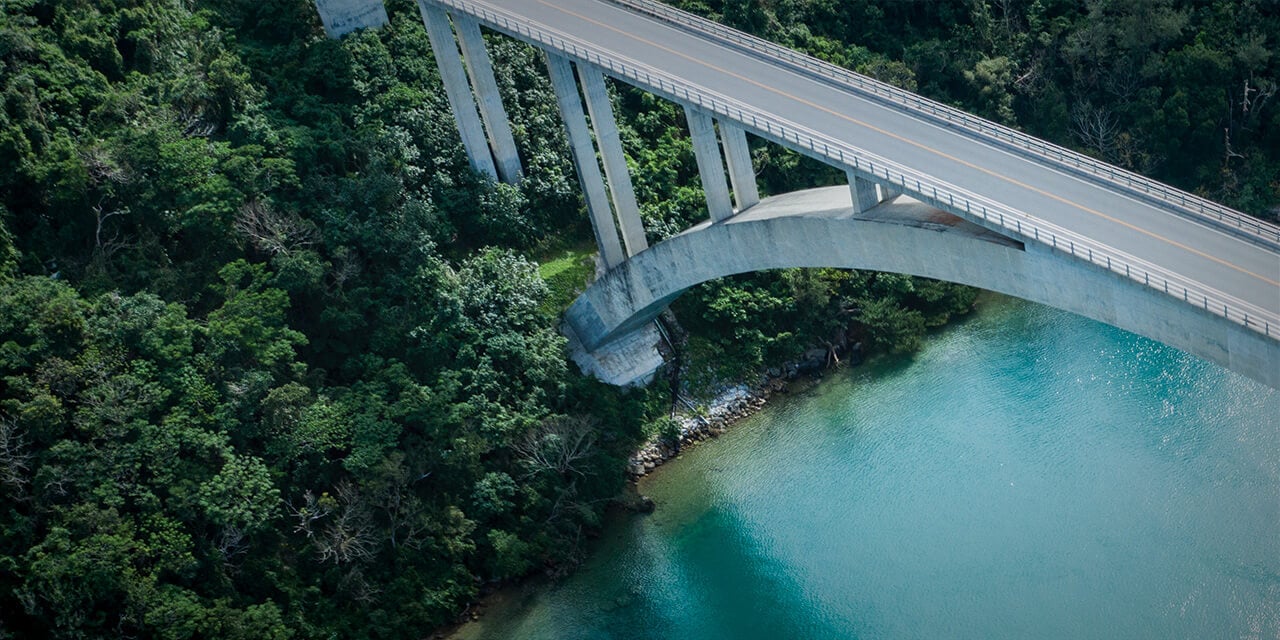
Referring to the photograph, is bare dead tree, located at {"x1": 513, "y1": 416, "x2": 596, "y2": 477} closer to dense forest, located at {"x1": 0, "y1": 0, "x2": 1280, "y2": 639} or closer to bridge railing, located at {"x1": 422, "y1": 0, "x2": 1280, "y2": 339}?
dense forest, located at {"x1": 0, "y1": 0, "x2": 1280, "y2": 639}

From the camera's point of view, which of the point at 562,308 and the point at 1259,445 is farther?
the point at 562,308

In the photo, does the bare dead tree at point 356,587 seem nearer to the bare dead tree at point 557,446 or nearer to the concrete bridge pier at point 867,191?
the bare dead tree at point 557,446

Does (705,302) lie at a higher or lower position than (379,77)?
lower

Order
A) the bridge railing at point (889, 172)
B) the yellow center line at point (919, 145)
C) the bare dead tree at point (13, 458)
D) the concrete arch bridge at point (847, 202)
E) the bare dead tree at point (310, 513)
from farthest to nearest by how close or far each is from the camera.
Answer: the bare dead tree at point (310, 513) < the bare dead tree at point (13, 458) < the yellow center line at point (919, 145) < the concrete arch bridge at point (847, 202) < the bridge railing at point (889, 172)

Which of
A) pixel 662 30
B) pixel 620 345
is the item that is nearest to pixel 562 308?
pixel 620 345

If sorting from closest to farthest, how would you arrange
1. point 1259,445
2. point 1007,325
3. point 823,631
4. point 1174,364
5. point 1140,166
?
point 823,631 < point 1259,445 < point 1174,364 < point 1007,325 < point 1140,166

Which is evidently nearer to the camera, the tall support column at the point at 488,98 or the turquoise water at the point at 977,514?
the turquoise water at the point at 977,514

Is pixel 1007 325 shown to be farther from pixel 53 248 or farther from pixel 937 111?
pixel 53 248

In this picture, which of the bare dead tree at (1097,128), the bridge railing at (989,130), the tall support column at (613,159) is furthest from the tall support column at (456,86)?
the bare dead tree at (1097,128)
